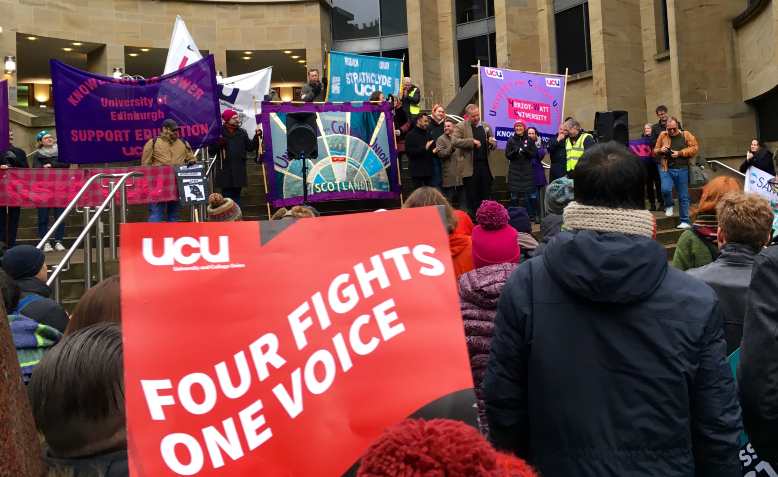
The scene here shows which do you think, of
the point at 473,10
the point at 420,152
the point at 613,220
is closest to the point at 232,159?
the point at 420,152

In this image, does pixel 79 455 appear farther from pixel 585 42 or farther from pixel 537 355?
pixel 585 42

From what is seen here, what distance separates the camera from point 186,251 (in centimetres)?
192

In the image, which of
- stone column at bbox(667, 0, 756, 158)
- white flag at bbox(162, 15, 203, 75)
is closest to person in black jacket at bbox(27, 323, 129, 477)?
white flag at bbox(162, 15, 203, 75)

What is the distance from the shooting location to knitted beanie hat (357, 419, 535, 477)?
3.92 feet

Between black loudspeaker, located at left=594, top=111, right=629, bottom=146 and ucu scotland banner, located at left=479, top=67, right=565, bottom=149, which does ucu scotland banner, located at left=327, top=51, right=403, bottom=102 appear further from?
black loudspeaker, located at left=594, top=111, right=629, bottom=146

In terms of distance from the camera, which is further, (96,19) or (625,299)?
(96,19)

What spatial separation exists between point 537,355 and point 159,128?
11.3 m

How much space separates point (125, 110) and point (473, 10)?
1989 cm

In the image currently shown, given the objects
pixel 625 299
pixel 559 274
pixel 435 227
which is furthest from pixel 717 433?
pixel 435 227

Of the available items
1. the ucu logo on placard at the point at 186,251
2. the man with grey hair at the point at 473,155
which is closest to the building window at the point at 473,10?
the man with grey hair at the point at 473,155

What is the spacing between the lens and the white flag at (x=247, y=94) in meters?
16.8

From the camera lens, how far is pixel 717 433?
2.27m

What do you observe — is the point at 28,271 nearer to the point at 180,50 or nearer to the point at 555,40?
the point at 180,50

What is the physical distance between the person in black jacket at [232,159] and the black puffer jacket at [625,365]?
406 inches
